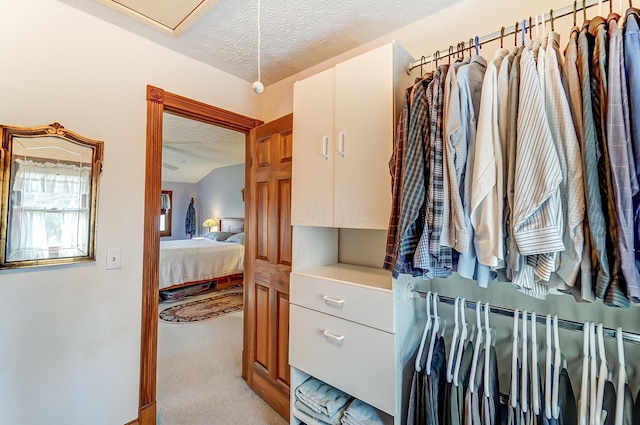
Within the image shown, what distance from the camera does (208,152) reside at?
522 centimetres

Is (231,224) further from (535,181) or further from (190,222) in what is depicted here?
(535,181)

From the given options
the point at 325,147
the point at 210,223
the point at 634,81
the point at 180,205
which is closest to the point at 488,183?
the point at 634,81

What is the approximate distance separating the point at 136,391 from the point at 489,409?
6.17ft

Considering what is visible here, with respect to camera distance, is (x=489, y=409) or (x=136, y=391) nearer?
(x=489, y=409)

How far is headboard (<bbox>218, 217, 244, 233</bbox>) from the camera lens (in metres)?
6.53

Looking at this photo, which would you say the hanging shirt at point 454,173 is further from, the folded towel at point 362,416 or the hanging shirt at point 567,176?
the folded towel at point 362,416

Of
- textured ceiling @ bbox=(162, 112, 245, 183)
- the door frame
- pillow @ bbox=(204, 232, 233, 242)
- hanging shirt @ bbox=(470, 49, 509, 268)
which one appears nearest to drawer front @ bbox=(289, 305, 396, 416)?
hanging shirt @ bbox=(470, 49, 509, 268)

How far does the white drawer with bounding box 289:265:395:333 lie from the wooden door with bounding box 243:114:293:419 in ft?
1.00

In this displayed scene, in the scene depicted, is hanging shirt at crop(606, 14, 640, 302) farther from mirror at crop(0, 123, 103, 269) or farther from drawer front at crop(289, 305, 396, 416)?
mirror at crop(0, 123, 103, 269)

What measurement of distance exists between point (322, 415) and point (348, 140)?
1.36 m

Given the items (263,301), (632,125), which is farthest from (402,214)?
(263,301)

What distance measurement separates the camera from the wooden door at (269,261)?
1836mm

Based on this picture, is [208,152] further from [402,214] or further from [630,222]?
[630,222]

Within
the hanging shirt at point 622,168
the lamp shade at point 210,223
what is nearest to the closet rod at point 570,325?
the hanging shirt at point 622,168
